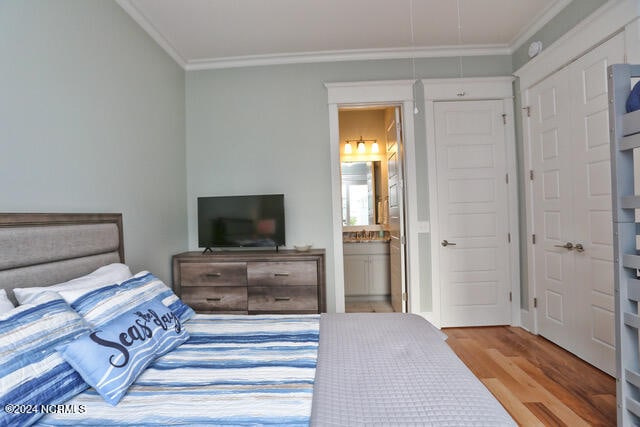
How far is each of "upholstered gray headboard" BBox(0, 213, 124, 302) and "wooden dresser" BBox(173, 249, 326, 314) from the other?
105 cm

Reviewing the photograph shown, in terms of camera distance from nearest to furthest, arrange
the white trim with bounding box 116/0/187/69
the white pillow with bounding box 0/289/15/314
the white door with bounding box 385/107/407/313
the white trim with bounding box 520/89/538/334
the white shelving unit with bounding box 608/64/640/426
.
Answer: the white pillow with bounding box 0/289/15/314 < the white shelving unit with bounding box 608/64/640/426 < the white trim with bounding box 116/0/187/69 < the white trim with bounding box 520/89/538/334 < the white door with bounding box 385/107/407/313

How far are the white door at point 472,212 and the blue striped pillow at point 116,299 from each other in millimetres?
2831

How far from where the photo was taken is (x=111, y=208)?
229 cm

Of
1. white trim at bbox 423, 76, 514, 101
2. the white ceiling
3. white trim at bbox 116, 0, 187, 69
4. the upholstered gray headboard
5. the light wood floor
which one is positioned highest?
the white ceiling

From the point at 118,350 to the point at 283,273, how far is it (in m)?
1.94

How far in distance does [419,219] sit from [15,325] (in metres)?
3.23

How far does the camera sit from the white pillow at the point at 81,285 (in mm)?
1335

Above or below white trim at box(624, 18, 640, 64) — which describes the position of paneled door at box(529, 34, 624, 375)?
below

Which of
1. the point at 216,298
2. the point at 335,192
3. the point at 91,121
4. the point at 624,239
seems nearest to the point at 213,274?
the point at 216,298

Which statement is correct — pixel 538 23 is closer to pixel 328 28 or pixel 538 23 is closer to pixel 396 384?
pixel 328 28

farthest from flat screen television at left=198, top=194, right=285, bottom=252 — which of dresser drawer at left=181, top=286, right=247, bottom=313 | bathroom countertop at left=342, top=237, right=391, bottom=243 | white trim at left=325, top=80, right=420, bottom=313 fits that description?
bathroom countertop at left=342, top=237, right=391, bottom=243

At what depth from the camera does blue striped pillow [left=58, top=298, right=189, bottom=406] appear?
3.58ft

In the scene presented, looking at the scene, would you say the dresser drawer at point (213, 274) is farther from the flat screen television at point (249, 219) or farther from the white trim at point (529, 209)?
the white trim at point (529, 209)

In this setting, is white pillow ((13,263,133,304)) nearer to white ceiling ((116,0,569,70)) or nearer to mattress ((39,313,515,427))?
mattress ((39,313,515,427))
